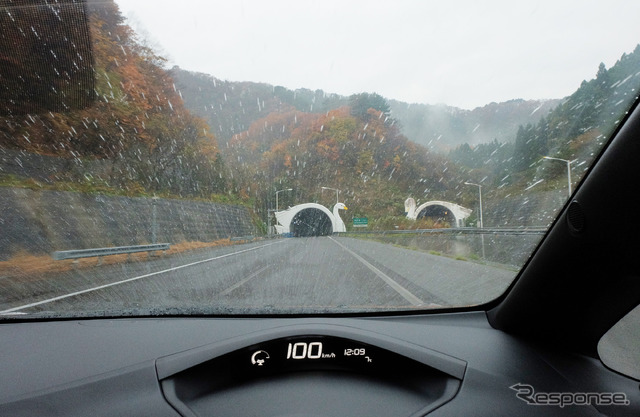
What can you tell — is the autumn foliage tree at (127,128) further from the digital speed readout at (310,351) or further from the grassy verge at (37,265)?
the digital speed readout at (310,351)

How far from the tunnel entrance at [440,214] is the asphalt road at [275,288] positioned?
66 centimetres

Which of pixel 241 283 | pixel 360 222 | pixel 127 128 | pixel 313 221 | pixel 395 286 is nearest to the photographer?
pixel 395 286

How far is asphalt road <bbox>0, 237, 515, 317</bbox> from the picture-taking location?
3637 millimetres

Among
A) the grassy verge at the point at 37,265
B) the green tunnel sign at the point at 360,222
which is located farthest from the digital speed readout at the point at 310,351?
the grassy verge at the point at 37,265

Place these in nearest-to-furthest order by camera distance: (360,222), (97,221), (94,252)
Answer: (360,222), (94,252), (97,221)

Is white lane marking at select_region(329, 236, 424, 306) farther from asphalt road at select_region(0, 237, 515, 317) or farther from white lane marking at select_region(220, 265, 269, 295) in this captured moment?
white lane marking at select_region(220, 265, 269, 295)

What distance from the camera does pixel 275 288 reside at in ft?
20.8

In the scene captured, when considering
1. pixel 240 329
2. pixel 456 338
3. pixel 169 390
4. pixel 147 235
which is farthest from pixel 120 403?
pixel 147 235

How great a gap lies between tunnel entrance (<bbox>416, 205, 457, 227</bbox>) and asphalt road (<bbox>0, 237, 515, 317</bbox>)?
2.17ft

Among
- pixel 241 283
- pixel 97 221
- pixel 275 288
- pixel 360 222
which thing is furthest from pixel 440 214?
pixel 97 221

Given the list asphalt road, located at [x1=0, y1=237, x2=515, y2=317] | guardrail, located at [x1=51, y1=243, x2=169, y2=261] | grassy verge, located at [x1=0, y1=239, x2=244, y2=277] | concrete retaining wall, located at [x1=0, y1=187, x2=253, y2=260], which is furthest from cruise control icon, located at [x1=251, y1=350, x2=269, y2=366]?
concrete retaining wall, located at [x1=0, y1=187, x2=253, y2=260]

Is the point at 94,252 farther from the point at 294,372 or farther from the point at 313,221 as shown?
the point at 294,372

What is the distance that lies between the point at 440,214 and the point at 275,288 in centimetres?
283

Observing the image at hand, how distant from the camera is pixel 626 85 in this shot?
1957mm
